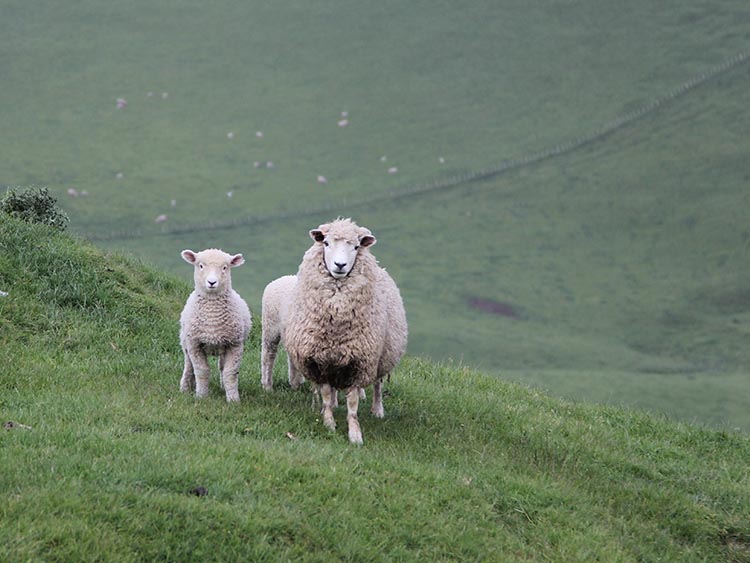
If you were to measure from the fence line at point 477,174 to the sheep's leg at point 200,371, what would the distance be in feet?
103

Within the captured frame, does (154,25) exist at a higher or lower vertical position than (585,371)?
higher

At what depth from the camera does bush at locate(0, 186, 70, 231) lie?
14352mm

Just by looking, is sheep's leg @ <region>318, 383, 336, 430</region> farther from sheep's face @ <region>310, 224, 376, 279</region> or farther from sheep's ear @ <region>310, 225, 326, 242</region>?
sheep's ear @ <region>310, 225, 326, 242</region>

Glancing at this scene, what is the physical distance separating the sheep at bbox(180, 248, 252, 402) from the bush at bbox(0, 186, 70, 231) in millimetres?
5314

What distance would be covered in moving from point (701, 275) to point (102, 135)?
28.1 metres

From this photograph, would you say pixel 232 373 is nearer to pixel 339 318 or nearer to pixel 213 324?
pixel 213 324

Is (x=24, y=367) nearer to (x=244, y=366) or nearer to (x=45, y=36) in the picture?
(x=244, y=366)

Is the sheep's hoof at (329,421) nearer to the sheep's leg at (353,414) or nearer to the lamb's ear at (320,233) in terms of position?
the sheep's leg at (353,414)

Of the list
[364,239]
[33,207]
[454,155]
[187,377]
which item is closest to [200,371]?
[187,377]

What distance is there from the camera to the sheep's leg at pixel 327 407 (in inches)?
368

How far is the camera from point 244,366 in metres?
11.8

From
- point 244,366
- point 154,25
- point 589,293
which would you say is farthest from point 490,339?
point 154,25

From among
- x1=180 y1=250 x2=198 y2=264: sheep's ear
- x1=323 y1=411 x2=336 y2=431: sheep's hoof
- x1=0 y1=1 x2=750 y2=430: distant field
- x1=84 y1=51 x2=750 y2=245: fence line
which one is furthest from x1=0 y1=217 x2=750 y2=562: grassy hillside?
x1=84 y1=51 x2=750 y2=245: fence line

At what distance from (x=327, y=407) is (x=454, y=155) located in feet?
125
